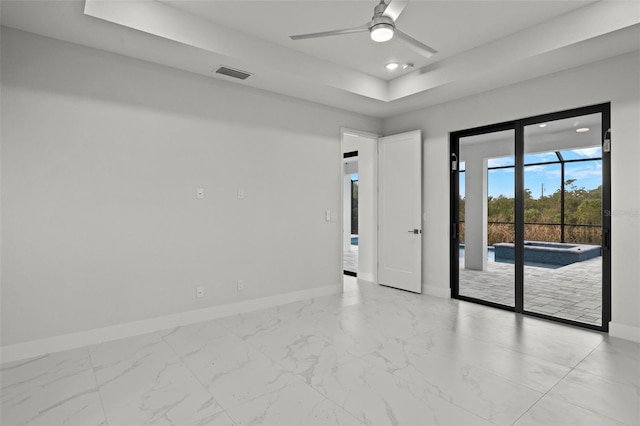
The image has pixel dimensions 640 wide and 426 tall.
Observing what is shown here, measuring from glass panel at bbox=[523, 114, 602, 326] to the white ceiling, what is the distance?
0.77m

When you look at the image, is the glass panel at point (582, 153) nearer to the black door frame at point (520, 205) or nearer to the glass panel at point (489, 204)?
the black door frame at point (520, 205)

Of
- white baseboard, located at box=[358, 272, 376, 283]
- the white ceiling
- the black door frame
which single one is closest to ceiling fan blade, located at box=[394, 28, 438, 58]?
the white ceiling

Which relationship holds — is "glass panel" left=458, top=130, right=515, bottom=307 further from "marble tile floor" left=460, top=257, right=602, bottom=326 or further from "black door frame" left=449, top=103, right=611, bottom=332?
"black door frame" left=449, top=103, right=611, bottom=332

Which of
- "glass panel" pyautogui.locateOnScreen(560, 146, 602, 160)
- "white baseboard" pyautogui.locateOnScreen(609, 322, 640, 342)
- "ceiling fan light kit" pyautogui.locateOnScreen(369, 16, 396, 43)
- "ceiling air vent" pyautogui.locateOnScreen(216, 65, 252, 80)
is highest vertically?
"ceiling air vent" pyautogui.locateOnScreen(216, 65, 252, 80)

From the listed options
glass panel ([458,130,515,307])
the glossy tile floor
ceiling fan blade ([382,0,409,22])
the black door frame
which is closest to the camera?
the glossy tile floor

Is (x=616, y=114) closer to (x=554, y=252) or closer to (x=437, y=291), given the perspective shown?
(x=554, y=252)

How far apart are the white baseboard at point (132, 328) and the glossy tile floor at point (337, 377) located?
4.9 inches

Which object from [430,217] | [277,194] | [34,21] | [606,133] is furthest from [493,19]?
[34,21]

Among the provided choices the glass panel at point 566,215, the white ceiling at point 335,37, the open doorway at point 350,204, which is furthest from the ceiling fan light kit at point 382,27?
the open doorway at point 350,204

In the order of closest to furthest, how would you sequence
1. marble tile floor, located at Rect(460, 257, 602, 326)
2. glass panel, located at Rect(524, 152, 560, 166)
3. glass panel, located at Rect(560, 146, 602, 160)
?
glass panel, located at Rect(560, 146, 602, 160)
marble tile floor, located at Rect(460, 257, 602, 326)
glass panel, located at Rect(524, 152, 560, 166)

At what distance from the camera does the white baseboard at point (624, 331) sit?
323 cm

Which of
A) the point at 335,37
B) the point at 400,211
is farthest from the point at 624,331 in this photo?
the point at 335,37

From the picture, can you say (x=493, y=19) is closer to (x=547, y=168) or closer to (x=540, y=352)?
(x=547, y=168)

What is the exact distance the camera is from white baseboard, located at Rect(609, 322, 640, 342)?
3230mm
